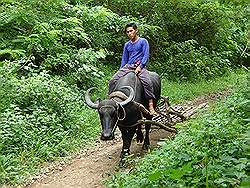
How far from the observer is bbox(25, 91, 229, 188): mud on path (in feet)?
23.8

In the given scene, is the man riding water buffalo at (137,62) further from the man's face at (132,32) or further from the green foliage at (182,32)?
the green foliage at (182,32)

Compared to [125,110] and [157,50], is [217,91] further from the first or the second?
[125,110]

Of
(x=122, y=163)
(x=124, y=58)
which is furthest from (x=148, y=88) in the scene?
(x=122, y=163)

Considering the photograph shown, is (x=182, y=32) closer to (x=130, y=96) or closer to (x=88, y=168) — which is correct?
(x=130, y=96)

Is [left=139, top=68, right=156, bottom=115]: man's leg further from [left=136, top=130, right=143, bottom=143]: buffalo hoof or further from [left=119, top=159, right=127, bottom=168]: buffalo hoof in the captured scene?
[left=119, top=159, right=127, bottom=168]: buffalo hoof

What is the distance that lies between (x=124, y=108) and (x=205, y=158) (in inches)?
139

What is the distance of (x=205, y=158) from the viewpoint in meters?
4.32

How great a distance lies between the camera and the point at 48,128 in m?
9.23

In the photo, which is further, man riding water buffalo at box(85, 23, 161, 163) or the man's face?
the man's face

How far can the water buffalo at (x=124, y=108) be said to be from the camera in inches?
290

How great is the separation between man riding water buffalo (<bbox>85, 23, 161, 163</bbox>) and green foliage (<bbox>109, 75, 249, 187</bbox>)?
1193 mm

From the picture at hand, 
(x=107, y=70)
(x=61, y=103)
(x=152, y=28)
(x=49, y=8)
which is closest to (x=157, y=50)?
(x=152, y=28)

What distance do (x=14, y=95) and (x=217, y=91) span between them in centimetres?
824

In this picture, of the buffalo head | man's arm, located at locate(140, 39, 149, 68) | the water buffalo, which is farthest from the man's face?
the buffalo head
